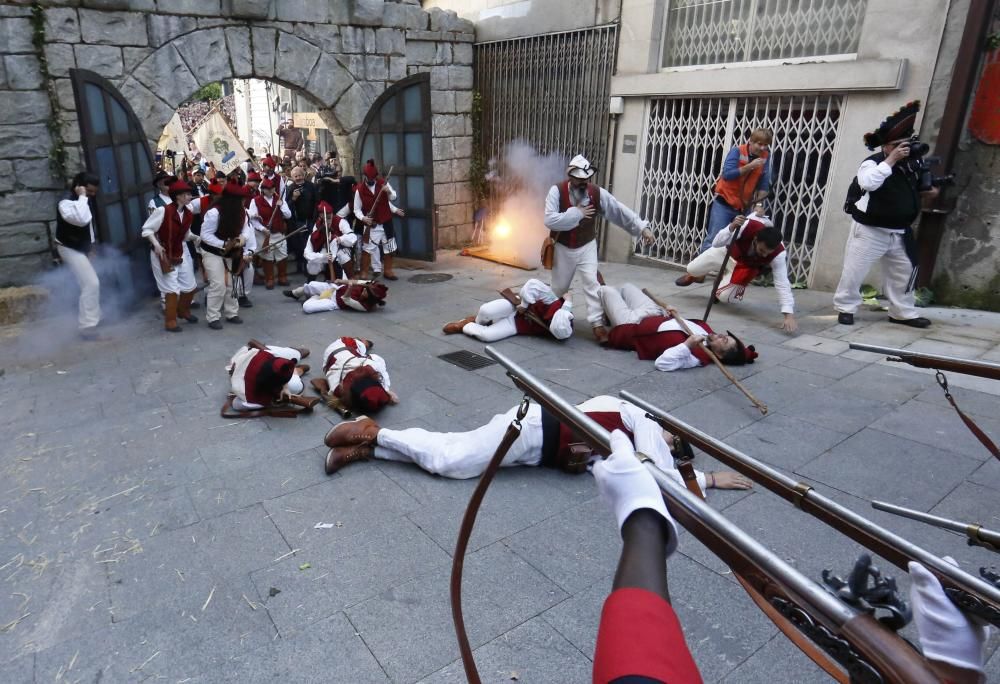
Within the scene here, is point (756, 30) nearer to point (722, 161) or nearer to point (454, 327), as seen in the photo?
point (722, 161)

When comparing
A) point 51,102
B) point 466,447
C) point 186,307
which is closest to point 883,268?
point 466,447

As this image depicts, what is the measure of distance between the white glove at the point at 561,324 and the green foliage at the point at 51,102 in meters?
6.16

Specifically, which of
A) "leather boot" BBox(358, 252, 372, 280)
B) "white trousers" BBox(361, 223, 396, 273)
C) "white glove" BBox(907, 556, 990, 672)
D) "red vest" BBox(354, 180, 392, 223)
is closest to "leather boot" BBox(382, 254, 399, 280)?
"white trousers" BBox(361, 223, 396, 273)

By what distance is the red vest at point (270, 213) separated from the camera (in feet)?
29.3

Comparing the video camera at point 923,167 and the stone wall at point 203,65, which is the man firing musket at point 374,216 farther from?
the video camera at point 923,167

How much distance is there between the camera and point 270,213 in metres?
9.06

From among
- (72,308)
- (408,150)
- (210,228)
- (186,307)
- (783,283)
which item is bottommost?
(72,308)

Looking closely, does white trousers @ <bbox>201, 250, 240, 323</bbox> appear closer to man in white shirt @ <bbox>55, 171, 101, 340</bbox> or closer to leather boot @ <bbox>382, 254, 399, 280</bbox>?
man in white shirt @ <bbox>55, 171, 101, 340</bbox>

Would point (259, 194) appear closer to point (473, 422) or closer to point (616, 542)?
point (473, 422)

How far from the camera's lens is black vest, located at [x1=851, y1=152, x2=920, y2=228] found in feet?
20.7

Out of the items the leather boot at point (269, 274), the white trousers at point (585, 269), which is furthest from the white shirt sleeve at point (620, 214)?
the leather boot at point (269, 274)

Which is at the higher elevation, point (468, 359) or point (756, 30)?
point (756, 30)

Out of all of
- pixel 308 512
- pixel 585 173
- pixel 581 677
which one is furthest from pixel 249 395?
pixel 585 173

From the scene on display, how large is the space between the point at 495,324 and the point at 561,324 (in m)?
0.77
